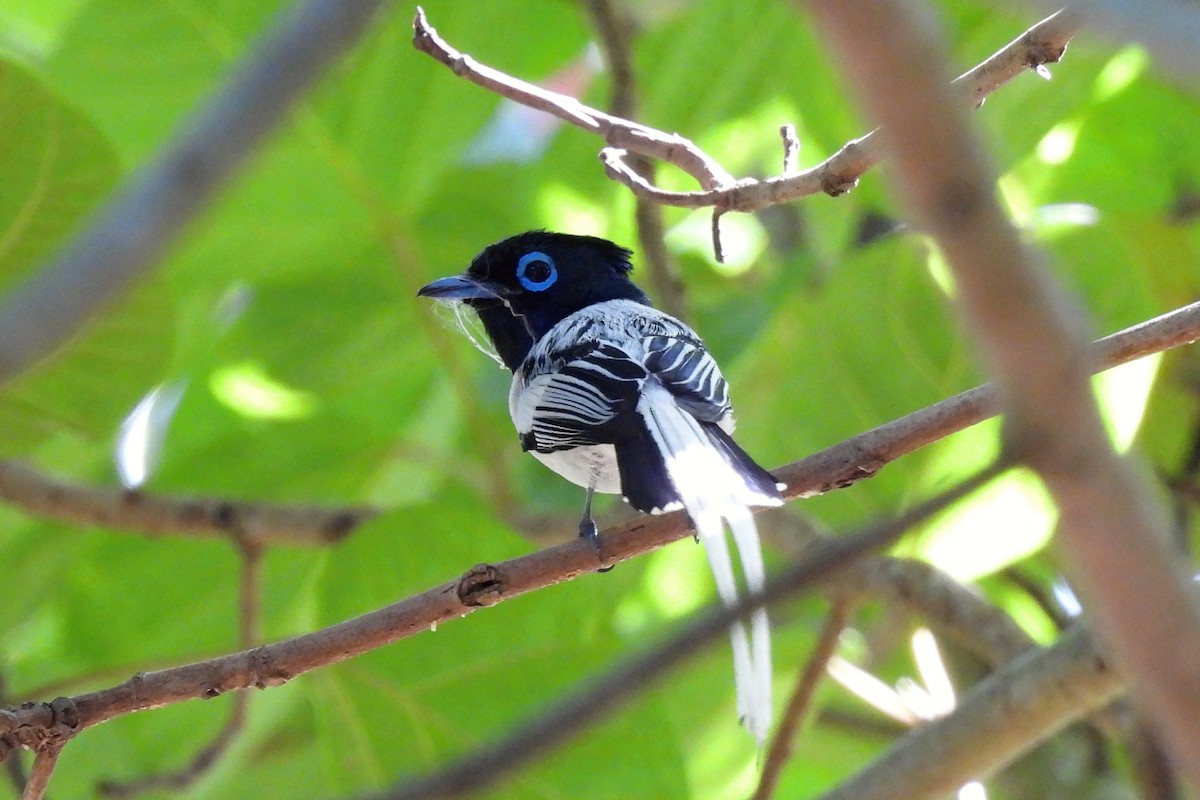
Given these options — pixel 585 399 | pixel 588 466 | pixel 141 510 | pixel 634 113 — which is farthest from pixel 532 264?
pixel 141 510

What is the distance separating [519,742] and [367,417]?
4.22 meters

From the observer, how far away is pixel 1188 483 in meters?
3.89

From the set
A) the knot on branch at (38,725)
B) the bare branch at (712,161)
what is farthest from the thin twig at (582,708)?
the knot on branch at (38,725)

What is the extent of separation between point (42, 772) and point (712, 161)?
1.42m

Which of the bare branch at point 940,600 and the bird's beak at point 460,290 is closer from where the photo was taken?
the bare branch at point 940,600

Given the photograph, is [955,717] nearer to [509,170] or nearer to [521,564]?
[521,564]

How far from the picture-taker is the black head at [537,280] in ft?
12.7

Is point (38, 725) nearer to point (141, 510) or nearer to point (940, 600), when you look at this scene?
point (141, 510)

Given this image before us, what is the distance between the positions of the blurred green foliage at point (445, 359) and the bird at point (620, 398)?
33cm

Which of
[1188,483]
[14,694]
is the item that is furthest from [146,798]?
[1188,483]

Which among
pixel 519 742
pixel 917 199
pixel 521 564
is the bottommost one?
pixel 519 742

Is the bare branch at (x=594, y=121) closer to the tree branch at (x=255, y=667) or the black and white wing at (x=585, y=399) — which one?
the black and white wing at (x=585, y=399)

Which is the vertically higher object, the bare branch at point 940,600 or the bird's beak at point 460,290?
the bird's beak at point 460,290

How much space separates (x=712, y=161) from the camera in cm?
240
